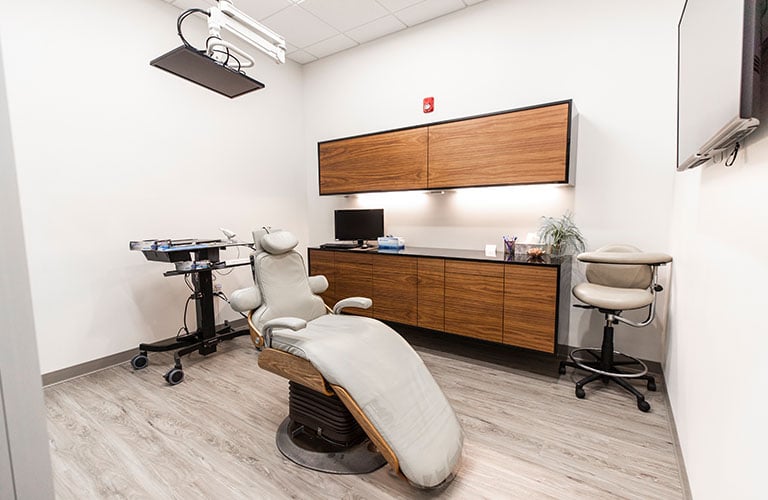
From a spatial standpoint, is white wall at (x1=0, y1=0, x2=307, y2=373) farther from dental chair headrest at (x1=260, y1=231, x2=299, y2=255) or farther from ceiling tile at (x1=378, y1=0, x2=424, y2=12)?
ceiling tile at (x1=378, y1=0, x2=424, y2=12)

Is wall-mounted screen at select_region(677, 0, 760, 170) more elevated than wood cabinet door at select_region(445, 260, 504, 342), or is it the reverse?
wall-mounted screen at select_region(677, 0, 760, 170)

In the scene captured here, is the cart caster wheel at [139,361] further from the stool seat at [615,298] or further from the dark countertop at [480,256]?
the stool seat at [615,298]

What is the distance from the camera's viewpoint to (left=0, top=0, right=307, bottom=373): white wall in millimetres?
2686

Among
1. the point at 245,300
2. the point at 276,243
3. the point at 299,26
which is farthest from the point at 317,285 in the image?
the point at 299,26

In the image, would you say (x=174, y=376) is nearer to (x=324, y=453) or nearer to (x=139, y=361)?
(x=139, y=361)

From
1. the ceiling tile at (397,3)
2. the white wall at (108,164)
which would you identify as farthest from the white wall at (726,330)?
the white wall at (108,164)

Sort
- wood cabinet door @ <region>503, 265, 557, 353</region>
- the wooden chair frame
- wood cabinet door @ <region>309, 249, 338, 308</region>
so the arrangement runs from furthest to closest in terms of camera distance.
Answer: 1. wood cabinet door @ <region>309, 249, 338, 308</region>
2. wood cabinet door @ <region>503, 265, 557, 353</region>
3. the wooden chair frame

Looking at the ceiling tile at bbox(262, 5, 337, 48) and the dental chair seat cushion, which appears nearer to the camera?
the dental chair seat cushion

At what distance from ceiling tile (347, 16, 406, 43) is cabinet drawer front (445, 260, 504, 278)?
2.57 meters

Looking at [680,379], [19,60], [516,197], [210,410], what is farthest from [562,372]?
[19,60]

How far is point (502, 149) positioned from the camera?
9.64 ft

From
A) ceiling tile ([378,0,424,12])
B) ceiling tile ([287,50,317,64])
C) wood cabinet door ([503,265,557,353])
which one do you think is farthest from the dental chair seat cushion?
ceiling tile ([287,50,317,64])

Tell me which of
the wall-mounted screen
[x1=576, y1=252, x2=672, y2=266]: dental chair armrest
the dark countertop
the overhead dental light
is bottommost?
the dark countertop

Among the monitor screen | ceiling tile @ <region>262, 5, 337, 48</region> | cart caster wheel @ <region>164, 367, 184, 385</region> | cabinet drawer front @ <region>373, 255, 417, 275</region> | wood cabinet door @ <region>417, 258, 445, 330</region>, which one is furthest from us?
the monitor screen
